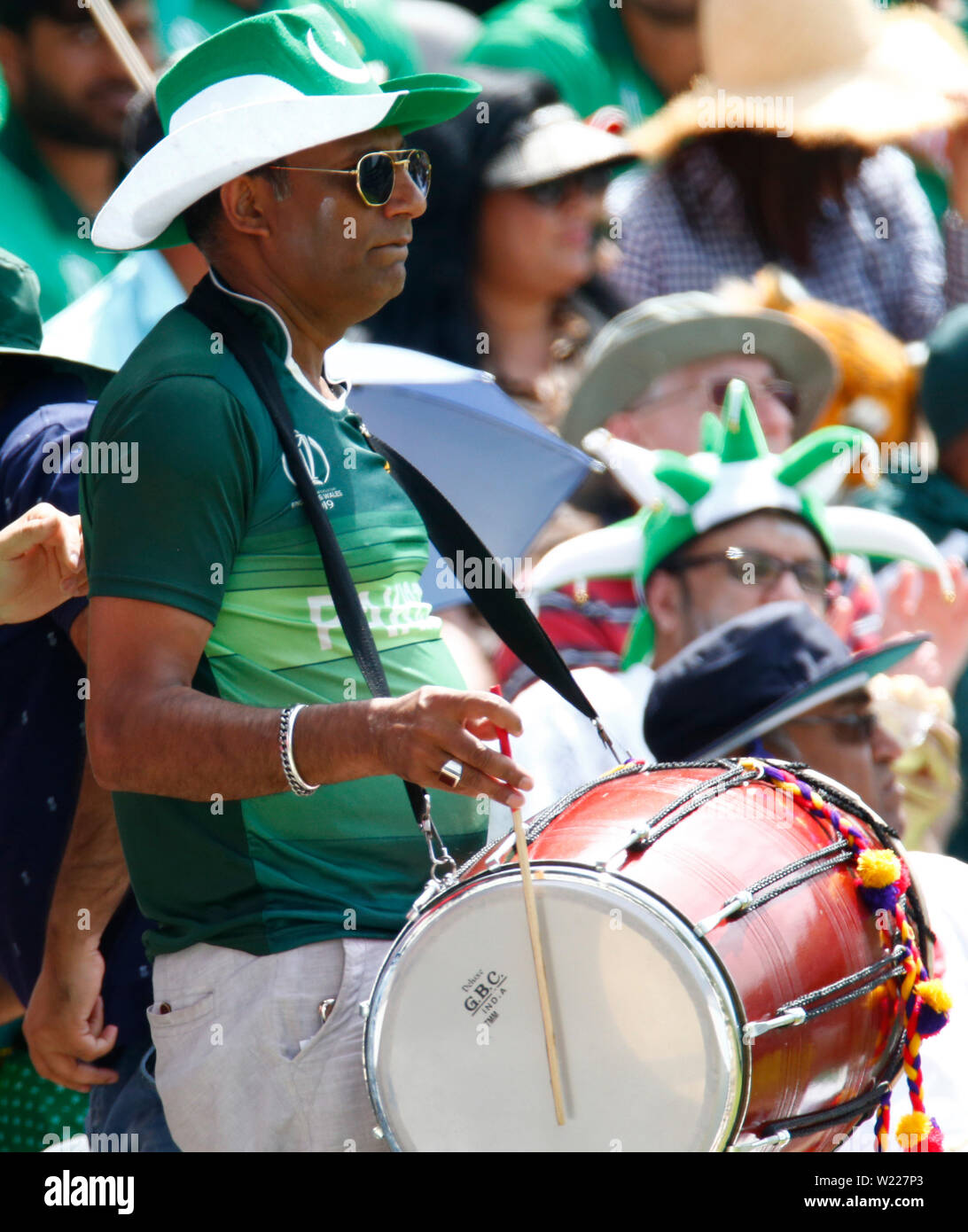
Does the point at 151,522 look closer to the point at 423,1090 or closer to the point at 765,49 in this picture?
the point at 423,1090

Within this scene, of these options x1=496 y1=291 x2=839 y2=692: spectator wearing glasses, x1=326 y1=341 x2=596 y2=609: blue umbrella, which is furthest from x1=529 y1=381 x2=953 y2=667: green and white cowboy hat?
x1=496 y1=291 x2=839 y2=692: spectator wearing glasses

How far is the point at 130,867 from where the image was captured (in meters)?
2.43

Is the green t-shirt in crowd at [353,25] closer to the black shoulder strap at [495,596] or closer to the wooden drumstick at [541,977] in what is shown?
the black shoulder strap at [495,596]

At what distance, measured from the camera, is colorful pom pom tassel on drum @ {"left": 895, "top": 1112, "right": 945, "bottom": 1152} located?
252cm

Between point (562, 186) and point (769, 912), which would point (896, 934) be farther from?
point (562, 186)

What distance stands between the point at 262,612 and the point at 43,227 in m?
3.08

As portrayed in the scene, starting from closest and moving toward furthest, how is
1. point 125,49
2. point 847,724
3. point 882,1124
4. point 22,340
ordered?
point 882,1124
point 22,340
point 125,49
point 847,724

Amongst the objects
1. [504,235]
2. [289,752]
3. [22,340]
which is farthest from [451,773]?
[504,235]

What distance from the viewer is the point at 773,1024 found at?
7.35 feet

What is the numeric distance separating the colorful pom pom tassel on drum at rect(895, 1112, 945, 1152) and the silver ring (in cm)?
99

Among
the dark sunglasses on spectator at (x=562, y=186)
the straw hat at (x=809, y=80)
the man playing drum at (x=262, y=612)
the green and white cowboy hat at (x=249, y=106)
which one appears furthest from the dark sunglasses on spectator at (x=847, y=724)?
the straw hat at (x=809, y=80)

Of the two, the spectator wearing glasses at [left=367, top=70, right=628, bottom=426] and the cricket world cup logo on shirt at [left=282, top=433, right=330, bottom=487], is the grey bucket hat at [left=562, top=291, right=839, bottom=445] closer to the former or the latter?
the spectator wearing glasses at [left=367, top=70, right=628, bottom=426]

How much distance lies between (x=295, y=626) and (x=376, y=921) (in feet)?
1.31
